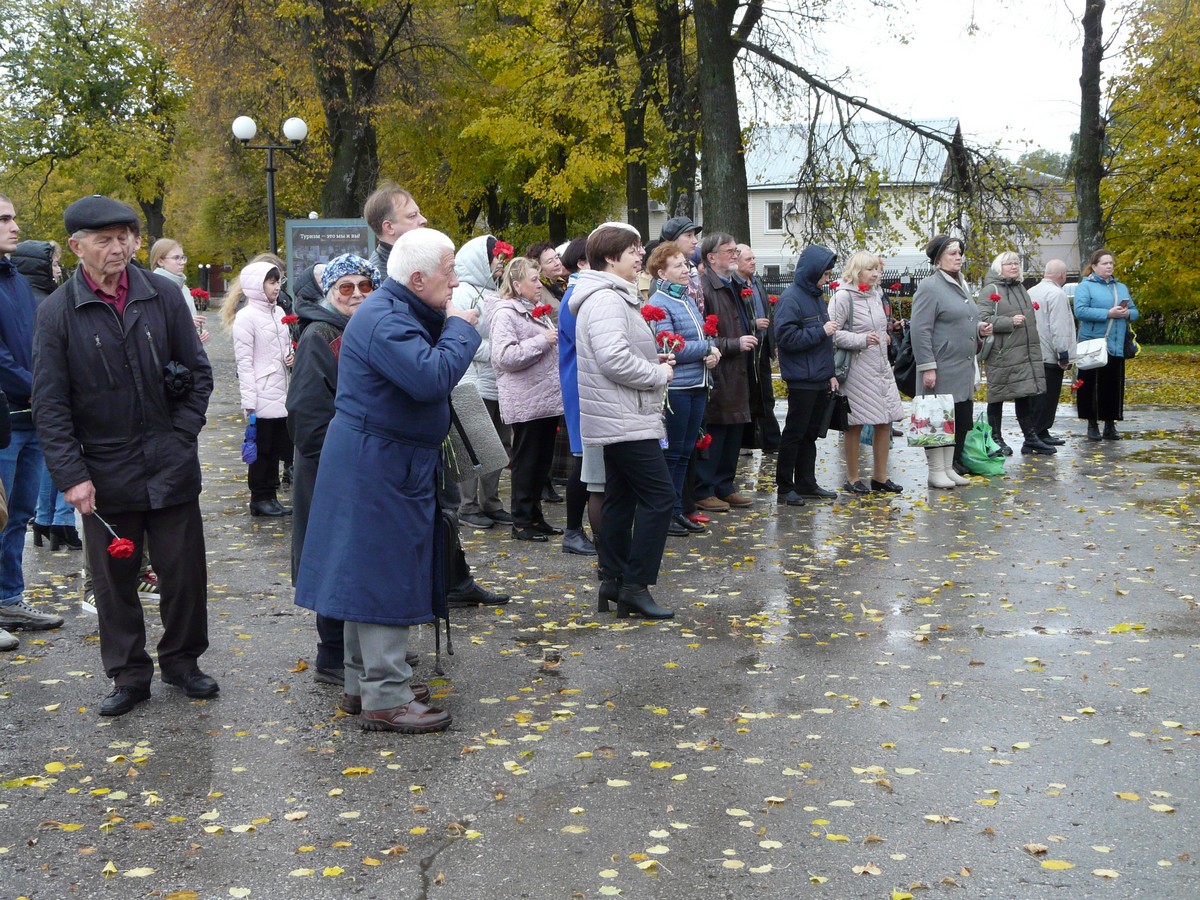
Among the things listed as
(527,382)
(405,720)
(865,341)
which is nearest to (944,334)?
(865,341)

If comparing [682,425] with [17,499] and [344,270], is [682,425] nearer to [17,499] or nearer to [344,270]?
[344,270]

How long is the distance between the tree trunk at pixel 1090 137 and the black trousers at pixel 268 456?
18.5 metres

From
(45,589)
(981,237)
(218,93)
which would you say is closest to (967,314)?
(981,237)

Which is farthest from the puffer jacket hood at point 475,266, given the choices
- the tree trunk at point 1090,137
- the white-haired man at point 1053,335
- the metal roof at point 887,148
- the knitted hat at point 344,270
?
the tree trunk at point 1090,137

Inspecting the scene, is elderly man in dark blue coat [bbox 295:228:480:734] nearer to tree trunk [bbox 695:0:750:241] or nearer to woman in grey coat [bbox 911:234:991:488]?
woman in grey coat [bbox 911:234:991:488]

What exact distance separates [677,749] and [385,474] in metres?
1.55

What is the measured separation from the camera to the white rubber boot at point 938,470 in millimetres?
11531

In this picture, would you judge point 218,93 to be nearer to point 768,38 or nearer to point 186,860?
point 768,38

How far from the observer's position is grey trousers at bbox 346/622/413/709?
17.4 ft

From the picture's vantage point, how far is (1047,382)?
13953mm

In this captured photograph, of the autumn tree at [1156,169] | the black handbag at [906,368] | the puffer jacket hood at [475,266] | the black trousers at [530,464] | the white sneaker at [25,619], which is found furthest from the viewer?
the autumn tree at [1156,169]

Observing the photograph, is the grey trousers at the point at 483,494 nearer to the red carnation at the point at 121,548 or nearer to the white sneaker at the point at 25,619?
the white sneaker at the point at 25,619

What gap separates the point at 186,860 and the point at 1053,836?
9.00 feet

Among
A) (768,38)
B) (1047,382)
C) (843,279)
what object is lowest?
(1047,382)
